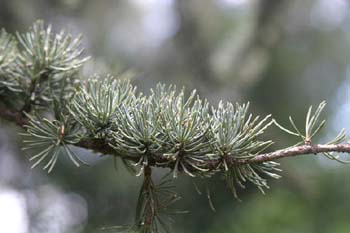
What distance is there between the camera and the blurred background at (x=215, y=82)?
3.12ft

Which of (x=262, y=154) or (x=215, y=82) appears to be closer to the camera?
(x=262, y=154)

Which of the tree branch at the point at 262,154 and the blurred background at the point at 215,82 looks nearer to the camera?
the tree branch at the point at 262,154

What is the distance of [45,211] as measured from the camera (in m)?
0.92

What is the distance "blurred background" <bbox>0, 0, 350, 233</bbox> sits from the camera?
0.95 meters

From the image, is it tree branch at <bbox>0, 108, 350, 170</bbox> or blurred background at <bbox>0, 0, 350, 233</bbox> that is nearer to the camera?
tree branch at <bbox>0, 108, 350, 170</bbox>

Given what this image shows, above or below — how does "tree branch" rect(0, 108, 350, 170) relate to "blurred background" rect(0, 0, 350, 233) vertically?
below

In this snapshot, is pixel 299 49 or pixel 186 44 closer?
pixel 186 44

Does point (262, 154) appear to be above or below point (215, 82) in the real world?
below

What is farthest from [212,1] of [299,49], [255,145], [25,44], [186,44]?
[255,145]

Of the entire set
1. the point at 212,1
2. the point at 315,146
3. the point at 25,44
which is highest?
the point at 212,1

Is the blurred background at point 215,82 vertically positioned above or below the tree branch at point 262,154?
above

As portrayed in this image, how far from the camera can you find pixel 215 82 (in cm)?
112

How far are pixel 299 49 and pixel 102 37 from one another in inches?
20.3

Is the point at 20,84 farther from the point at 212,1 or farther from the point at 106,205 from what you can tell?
the point at 212,1
